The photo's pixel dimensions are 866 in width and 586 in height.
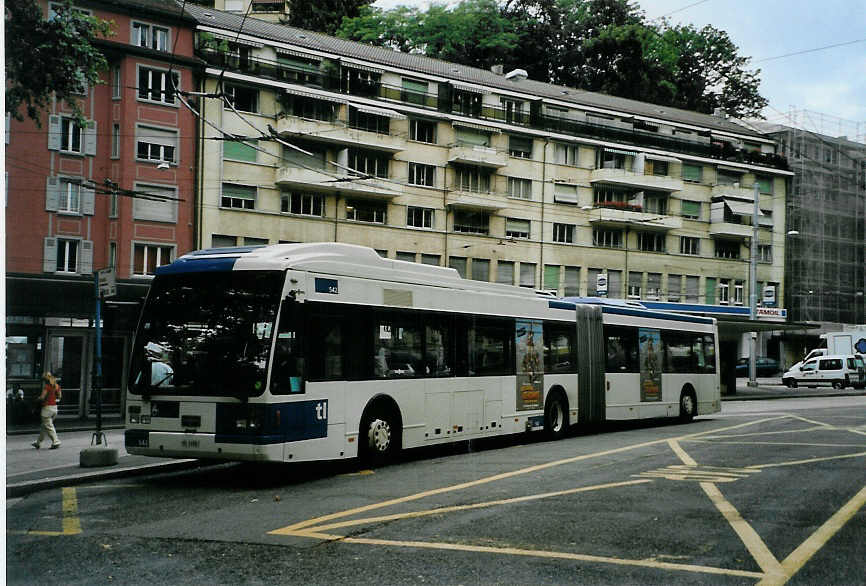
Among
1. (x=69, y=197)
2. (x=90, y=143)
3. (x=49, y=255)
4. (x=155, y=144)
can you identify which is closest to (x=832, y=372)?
(x=155, y=144)

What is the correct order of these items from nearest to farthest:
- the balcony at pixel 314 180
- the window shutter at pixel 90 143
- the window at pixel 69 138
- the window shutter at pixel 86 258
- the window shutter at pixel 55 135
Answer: the window shutter at pixel 55 135
the window at pixel 69 138
the window shutter at pixel 90 143
the window shutter at pixel 86 258
the balcony at pixel 314 180

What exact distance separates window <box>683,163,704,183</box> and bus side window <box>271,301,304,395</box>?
45568 mm

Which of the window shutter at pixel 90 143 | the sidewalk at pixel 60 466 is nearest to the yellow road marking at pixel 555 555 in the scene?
the sidewalk at pixel 60 466

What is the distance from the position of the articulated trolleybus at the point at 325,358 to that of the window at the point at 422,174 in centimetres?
2724

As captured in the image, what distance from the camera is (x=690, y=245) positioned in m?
52.3

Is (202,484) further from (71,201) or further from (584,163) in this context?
(584,163)

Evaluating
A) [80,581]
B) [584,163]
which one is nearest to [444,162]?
[584,163]

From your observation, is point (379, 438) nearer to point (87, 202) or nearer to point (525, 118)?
point (87, 202)

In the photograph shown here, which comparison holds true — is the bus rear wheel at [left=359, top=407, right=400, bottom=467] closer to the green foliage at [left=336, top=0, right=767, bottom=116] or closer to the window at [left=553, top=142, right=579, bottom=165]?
the green foliage at [left=336, top=0, right=767, bottom=116]

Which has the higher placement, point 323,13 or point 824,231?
point 323,13

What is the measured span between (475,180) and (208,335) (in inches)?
1413

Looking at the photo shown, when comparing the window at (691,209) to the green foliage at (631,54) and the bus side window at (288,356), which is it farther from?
the bus side window at (288,356)

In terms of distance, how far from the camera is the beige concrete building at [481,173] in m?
38.4

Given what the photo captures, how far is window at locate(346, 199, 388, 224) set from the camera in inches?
1630
